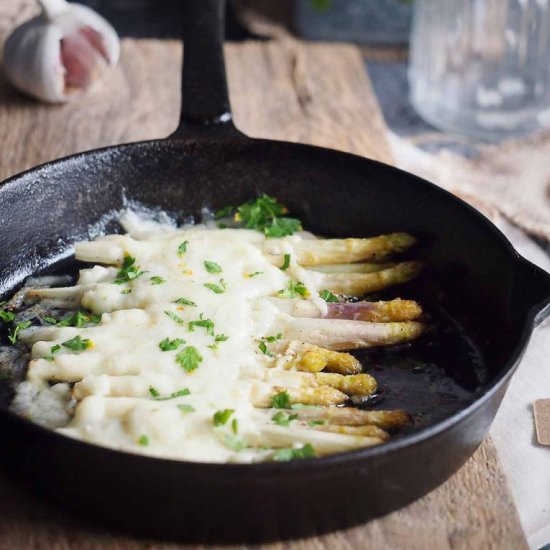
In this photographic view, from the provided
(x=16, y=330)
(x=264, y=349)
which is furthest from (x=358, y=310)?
(x=16, y=330)

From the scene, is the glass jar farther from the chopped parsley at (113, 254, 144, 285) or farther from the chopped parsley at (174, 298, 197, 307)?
the chopped parsley at (174, 298, 197, 307)

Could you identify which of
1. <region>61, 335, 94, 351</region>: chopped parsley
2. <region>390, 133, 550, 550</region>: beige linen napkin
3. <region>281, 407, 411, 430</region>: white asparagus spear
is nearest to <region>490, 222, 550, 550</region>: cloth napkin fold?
<region>390, 133, 550, 550</region>: beige linen napkin

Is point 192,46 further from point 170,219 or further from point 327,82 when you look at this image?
point 327,82

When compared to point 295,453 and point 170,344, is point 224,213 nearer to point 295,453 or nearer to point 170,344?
point 170,344

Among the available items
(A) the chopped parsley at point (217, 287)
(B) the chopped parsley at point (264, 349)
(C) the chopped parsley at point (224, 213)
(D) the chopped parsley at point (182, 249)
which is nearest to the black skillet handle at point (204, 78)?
(C) the chopped parsley at point (224, 213)

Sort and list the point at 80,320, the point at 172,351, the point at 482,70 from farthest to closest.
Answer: the point at 482,70, the point at 80,320, the point at 172,351

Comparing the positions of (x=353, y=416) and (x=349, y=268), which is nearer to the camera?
(x=353, y=416)

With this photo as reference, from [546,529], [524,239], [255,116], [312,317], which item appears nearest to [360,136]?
[255,116]
